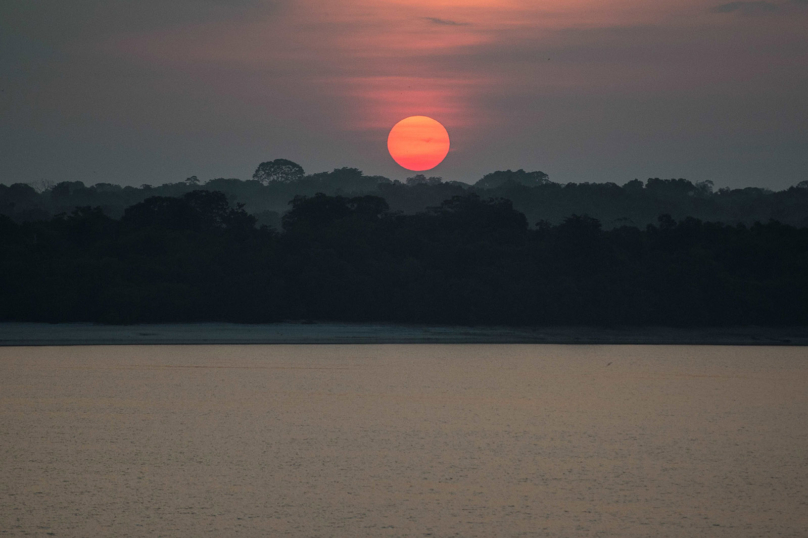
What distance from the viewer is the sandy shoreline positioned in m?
54.0

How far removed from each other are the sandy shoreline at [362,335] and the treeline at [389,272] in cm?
104

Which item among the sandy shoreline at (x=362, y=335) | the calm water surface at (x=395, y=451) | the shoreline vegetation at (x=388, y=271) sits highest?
the shoreline vegetation at (x=388, y=271)

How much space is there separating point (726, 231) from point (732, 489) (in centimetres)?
5871

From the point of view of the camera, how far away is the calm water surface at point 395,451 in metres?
16.8

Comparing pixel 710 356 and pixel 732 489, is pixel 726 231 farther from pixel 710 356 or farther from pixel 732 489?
pixel 732 489

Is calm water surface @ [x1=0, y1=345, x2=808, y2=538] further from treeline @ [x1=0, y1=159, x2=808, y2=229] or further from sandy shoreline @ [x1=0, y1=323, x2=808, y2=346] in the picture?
treeline @ [x1=0, y1=159, x2=808, y2=229]

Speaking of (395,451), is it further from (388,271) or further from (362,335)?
(388,271)

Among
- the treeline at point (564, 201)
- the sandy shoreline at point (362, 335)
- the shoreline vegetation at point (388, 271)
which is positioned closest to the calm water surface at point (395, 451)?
the sandy shoreline at point (362, 335)

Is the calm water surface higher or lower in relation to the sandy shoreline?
lower

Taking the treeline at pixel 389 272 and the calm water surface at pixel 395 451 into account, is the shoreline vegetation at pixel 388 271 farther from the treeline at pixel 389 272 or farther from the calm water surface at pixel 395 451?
the calm water surface at pixel 395 451

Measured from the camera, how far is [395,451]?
2378cm

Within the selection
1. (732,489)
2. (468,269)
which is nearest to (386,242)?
(468,269)

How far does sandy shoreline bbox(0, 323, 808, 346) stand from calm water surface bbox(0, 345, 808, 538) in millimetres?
7636

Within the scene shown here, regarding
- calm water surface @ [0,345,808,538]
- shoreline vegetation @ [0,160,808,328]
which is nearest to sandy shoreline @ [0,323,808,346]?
shoreline vegetation @ [0,160,808,328]
